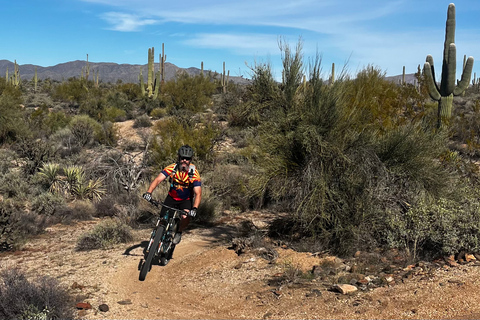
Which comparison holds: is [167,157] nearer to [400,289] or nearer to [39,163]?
[39,163]

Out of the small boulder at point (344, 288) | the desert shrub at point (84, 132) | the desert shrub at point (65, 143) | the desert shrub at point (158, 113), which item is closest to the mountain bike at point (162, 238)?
the small boulder at point (344, 288)

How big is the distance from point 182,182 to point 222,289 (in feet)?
5.71

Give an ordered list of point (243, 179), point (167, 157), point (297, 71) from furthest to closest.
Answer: point (167, 157), point (243, 179), point (297, 71)

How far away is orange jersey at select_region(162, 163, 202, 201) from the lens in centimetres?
640

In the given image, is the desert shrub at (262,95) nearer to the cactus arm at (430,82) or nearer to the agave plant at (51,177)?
the agave plant at (51,177)

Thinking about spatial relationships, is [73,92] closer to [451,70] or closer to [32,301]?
[451,70]

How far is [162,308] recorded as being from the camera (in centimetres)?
519

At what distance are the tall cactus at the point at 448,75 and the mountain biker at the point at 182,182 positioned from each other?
12.5 metres

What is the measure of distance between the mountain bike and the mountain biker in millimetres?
87

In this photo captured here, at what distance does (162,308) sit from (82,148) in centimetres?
1420

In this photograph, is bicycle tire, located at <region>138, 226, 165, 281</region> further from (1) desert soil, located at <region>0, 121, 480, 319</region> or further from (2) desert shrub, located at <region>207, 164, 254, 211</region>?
(2) desert shrub, located at <region>207, 164, 254, 211</region>

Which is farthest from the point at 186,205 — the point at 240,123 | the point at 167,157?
the point at 240,123

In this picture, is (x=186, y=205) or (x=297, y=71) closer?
(x=186, y=205)

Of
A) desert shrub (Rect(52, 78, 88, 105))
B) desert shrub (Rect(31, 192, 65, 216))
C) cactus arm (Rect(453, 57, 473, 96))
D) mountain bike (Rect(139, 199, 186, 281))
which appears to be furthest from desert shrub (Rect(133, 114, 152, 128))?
mountain bike (Rect(139, 199, 186, 281))
